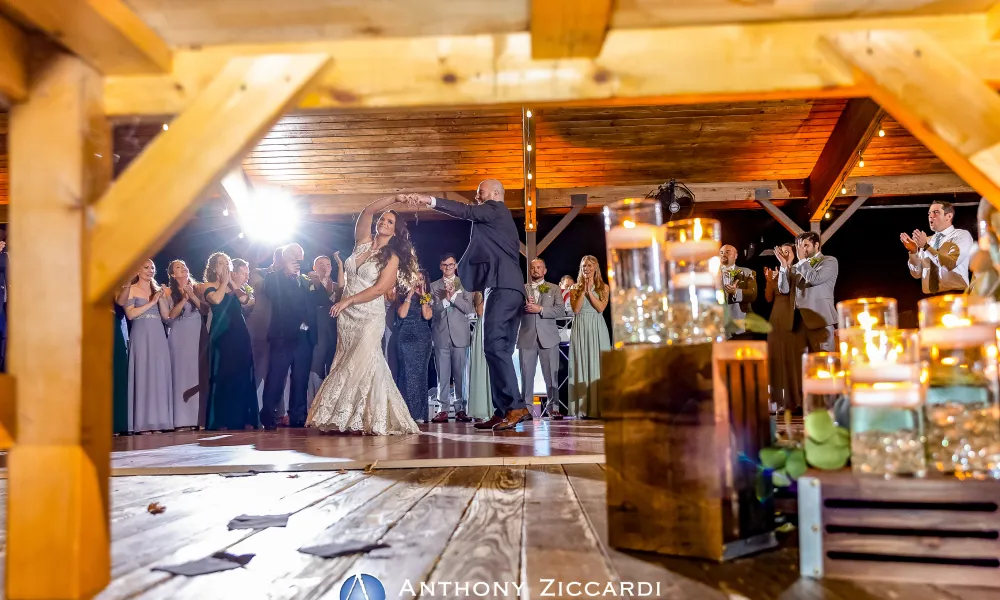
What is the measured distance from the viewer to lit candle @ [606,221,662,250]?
1.60 m

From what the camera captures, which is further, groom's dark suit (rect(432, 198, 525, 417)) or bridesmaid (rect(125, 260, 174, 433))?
bridesmaid (rect(125, 260, 174, 433))

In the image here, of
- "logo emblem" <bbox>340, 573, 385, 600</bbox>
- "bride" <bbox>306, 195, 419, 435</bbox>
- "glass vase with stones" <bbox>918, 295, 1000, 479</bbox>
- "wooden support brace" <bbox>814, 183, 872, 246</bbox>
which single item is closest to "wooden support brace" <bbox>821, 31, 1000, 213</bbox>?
"glass vase with stones" <bbox>918, 295, 1000, 479</bbox>

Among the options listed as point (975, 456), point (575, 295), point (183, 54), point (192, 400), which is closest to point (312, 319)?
point (192, 400)

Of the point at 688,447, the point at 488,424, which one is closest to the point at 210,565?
the point at 688,447

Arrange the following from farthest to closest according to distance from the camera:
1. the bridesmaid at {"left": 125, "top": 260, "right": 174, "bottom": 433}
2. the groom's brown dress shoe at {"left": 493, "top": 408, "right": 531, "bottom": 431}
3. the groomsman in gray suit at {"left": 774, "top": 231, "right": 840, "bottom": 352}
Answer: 1. the groomsman in gray suit at {"left": 774, "top": 231, "right": 840, "bottom": 352}
2. the bridesmaid at {"left": 125, "top": 260, "right": 174, "bottom": 433}
3. the groom's brown dress shoe at {"left": 493, "top": 408, "right": 531, "bottom": 431}

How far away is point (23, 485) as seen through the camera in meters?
1.34

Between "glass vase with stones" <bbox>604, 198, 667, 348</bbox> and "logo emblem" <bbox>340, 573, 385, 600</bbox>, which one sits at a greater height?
"glass vase with stones" <bbox>604, 198, 667, 348</bbox>

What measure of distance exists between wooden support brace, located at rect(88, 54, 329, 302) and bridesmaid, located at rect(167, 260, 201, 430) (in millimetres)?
5460

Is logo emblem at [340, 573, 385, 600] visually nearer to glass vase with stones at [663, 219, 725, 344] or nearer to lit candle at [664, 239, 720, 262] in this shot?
glass vase with stones at [663, 219, 725, 344]

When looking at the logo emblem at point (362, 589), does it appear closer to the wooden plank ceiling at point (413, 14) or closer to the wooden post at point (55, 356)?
the wooden post at point (55, 356)

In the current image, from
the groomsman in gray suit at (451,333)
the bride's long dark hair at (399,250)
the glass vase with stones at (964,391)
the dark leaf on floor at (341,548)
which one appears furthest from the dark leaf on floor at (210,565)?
the groomsman in gray suit at (451,333)

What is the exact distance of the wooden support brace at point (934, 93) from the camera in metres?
1.37

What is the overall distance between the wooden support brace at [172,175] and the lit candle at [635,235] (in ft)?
2.62

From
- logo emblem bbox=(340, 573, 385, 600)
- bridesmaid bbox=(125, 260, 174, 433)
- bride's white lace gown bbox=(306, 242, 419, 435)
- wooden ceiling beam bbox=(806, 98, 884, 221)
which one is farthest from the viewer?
wooden ceiling beam bbox=(806, 98, 884, 221)
